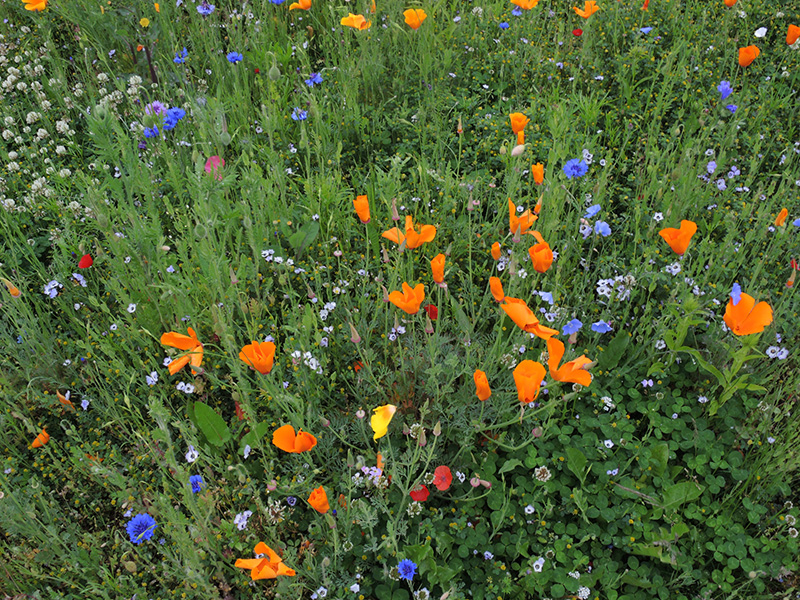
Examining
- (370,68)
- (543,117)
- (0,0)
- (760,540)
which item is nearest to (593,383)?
(760,540)

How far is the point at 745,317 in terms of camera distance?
5.81 feet

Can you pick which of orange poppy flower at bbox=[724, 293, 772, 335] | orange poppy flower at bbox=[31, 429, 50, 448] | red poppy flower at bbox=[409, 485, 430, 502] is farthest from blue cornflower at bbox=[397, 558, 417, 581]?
orange poppy flower at bbox=[31, 429, 50, 448]

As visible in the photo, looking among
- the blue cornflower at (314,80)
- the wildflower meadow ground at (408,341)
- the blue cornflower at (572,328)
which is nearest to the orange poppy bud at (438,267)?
the wildflower meadow ground at (408,341)

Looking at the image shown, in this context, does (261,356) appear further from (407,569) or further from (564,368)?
(564,368)

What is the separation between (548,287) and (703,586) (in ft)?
3.96

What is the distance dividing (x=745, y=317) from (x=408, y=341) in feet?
3.75

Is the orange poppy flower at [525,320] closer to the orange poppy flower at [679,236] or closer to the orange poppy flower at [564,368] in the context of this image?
the orange poppy flower at [564,368]

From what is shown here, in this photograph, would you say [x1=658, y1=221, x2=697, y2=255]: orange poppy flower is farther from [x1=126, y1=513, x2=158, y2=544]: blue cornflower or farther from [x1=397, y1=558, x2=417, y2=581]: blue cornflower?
[x1=126, y1=513, x2=158, y2=544]: blue cornflower

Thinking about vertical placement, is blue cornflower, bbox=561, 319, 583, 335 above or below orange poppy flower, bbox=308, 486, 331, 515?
above

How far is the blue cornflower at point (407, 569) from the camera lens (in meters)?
1.66

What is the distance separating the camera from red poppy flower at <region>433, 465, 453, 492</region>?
5.96ft

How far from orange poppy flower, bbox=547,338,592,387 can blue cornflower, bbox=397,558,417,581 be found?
2.33 ft

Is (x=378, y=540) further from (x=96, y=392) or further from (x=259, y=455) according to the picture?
(x=96, y=392)

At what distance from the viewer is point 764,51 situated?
354cm
